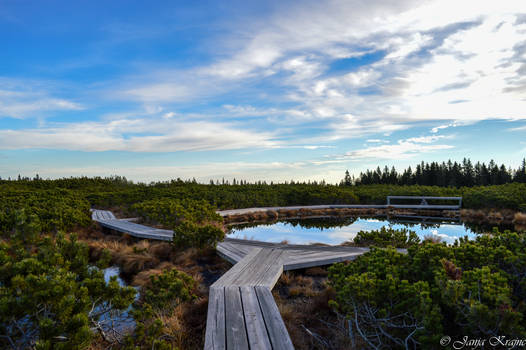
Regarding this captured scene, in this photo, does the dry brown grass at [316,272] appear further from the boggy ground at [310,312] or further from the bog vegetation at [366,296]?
the bog vegetation at [366,296]

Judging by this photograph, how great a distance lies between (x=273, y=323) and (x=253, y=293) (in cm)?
109

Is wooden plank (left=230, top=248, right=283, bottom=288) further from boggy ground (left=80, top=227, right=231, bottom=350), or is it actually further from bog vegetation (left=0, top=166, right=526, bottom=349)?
bog vegetation (left=0, top=166, right=526, bottom=349)

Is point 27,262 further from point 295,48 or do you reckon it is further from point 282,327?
point 295,48

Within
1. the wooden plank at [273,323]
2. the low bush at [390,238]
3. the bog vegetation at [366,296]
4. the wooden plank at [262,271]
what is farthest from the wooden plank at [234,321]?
the low bush at [390,238]

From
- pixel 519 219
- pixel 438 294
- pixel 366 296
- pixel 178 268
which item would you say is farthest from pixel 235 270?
pixel 519 219

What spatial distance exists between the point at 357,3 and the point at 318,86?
16.1 feet

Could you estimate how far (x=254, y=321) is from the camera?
379 centimetres

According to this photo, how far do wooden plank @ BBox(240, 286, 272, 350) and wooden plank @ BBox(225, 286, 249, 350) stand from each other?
0.06 m

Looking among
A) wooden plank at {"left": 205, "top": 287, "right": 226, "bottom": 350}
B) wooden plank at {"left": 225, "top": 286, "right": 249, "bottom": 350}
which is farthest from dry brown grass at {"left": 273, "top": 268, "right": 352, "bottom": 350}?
wooden plank at {"left": 205, "top": 287, "right": 226, "bottom": 350}

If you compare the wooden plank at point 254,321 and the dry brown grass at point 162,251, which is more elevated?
the wooden plank at point 254,321

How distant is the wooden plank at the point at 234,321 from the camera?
3.27 m

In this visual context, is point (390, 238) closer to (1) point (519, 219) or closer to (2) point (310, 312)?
(2) point (310, 312)

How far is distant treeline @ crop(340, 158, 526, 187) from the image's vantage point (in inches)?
1832

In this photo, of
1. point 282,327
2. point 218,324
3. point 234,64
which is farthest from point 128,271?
point 234,64
